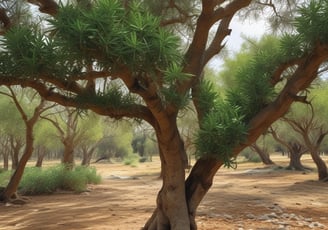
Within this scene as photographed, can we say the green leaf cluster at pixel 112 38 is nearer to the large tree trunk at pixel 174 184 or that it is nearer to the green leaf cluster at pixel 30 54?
the green leaf cluster at pixel 30 54

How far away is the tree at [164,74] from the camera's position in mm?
3172

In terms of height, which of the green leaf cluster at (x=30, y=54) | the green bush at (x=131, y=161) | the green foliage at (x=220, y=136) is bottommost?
the green foliage at (x=220, y=136)

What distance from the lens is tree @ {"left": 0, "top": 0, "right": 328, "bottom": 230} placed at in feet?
10.4

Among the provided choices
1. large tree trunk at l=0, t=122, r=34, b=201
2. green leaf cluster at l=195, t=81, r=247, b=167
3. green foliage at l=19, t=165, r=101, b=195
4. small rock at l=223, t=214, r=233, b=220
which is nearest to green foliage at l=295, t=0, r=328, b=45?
green leaf cluster at l=195, t=81, r=247, b=167

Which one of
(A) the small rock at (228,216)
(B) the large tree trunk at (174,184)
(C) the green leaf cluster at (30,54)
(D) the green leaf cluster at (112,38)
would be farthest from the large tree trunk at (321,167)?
(C) the green leaf cluster at (30,54)

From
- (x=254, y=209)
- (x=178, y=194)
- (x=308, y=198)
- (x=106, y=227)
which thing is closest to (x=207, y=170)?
(x=178, y=194)

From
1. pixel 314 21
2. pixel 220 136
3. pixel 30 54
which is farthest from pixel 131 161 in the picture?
pixel 30 54

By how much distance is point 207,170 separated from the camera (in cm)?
491

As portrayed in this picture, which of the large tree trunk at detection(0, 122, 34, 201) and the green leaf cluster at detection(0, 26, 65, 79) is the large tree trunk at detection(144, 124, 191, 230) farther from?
the large tree trunk at detection(0, 122, 34, 201)

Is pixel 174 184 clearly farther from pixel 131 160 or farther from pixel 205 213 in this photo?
pixel 131 160

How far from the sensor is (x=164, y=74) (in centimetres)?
359

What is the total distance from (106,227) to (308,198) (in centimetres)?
774

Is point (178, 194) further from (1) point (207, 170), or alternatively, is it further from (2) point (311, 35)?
(2) point (311, 35)

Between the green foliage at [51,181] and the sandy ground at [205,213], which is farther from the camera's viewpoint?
the green foliage at [51,181]
